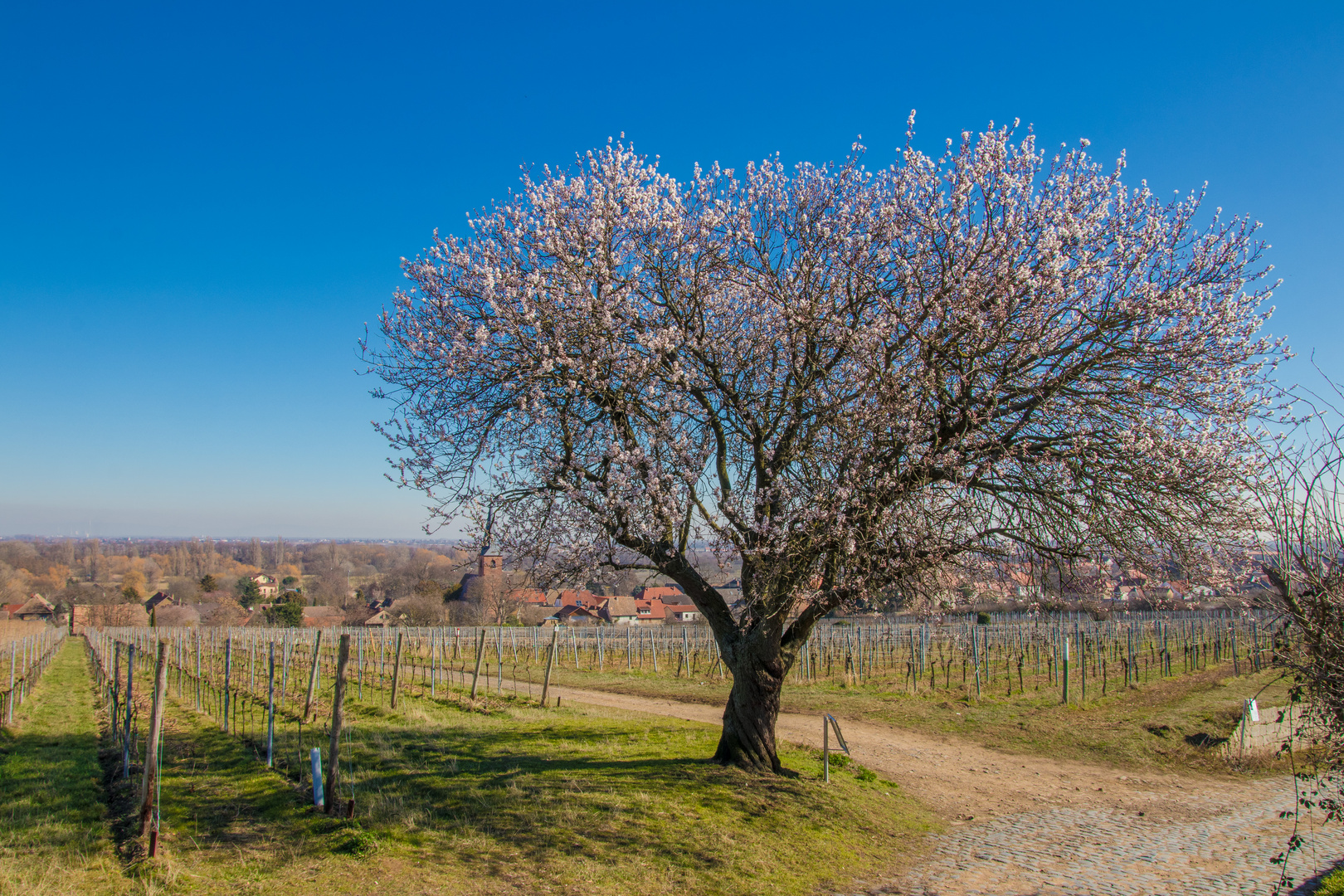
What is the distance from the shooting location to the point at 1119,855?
27.1 feet

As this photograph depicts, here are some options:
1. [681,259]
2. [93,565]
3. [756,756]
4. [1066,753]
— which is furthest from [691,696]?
[93,565]

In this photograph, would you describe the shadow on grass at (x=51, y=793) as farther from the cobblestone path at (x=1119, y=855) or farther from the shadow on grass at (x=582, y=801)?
the cobblestone path at (x=1119, y=855)

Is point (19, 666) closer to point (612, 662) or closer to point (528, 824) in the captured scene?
point (612, 662)

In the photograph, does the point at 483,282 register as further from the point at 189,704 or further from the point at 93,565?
the point at 93,565

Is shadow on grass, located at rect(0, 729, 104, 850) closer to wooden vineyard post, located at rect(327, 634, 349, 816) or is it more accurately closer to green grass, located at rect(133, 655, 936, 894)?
green grass, located at rect(133, 655, 936, 894)

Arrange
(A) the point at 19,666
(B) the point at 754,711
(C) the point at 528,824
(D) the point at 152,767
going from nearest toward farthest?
(D) the point at 152,767 → (C) the point at 528,824 → (B) the point at 754,711 → (A) the point at 19,666

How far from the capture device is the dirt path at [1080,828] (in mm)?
7324

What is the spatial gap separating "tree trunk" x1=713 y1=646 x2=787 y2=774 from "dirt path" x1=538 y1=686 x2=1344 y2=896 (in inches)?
86.3

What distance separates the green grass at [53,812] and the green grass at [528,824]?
0.53m

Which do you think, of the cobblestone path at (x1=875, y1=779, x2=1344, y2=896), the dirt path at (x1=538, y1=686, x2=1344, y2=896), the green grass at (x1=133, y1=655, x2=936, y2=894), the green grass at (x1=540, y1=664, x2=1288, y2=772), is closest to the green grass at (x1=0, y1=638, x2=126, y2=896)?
the green grass at (x1=133, y1=655, x2=936, y2=894)

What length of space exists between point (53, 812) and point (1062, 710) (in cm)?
1833

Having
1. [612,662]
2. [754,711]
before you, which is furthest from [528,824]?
[612,662]

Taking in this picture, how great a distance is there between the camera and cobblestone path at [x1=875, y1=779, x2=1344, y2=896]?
7.17 metres

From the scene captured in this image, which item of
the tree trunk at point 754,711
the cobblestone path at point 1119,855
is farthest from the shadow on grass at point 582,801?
the cobblestone path at point 1119,855
